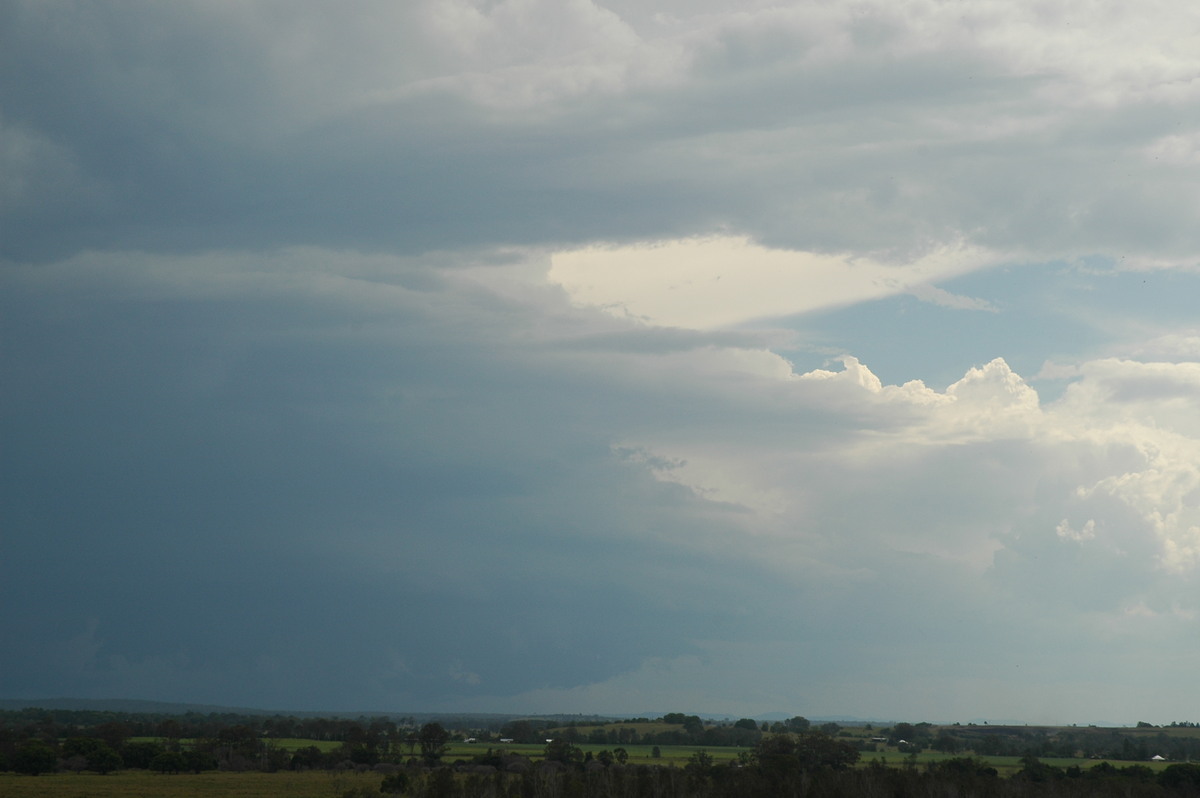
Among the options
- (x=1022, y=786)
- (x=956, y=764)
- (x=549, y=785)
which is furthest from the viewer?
(x=956, y=764)

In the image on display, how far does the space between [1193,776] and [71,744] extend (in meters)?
154

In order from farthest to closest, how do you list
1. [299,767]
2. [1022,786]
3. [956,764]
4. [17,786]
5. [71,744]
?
[299,767], [71,744], [956,764], [17,786], [1022,786]

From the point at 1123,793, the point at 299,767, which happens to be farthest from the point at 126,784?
the point at 1123,793

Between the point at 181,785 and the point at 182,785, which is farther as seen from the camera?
the point at 182,785

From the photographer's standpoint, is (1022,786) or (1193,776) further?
(1193,776)

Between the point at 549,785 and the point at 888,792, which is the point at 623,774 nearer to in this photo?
the point at 549,785

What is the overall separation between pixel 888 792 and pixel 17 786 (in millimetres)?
97188

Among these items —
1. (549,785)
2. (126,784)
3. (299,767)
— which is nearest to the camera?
(549,785)

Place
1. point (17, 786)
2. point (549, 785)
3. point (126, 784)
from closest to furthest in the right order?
1. point (549, 785)
2. point (17, 786)
3. point (126, 784)

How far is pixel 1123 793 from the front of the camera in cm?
11006

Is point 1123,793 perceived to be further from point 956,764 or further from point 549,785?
point 549,785

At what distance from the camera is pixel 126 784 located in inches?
5167

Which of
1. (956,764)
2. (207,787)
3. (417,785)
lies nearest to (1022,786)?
(956,764)

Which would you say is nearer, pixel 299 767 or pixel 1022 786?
pixel 1022 786
